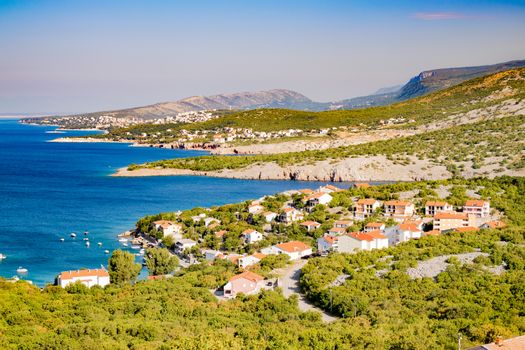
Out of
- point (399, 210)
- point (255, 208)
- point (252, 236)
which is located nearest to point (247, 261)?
point (252, 236)

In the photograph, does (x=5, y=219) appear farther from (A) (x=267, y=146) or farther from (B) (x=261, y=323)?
(A) (x=267, y=146)

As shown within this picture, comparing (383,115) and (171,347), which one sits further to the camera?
(383,115)

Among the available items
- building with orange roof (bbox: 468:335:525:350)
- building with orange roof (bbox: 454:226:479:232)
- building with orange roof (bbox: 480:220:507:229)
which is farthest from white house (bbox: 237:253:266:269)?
building with orange roof (bbox: 468:335:525:350)

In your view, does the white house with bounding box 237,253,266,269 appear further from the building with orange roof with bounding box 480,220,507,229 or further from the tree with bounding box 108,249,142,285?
the building with orange roof with bounding box 480,220,507,229

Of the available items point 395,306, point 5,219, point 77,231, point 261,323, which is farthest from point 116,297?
point 5,219

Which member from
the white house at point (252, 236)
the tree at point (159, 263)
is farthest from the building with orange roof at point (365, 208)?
the tree at point (159, 263)
